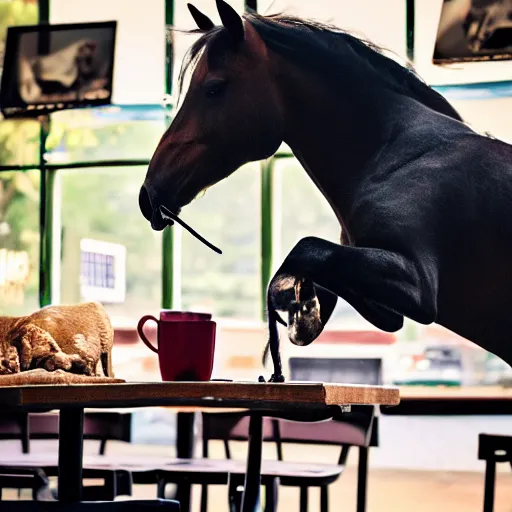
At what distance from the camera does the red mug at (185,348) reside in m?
1.34

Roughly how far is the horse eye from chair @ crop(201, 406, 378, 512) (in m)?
0.76

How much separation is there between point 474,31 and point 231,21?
4.02 m

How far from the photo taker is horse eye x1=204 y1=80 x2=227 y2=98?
222cm

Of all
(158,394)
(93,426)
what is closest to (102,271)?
(93,426)

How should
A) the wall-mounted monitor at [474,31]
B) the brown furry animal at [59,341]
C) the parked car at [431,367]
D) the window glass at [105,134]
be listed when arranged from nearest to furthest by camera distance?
the brown furry animal at [59,341] → the wall-mounted monitor at [474,31] → the parked car at [431,367] → the window glass at [105,134]

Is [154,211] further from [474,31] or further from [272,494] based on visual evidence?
[474,31]

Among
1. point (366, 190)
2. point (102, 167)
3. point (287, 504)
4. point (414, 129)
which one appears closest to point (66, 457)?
point (366, 190)

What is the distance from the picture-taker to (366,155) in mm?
2217

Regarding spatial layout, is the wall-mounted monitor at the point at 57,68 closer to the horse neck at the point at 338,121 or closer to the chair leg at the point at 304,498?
the chair leg at the point at 304,498

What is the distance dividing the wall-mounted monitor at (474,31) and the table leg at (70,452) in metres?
4.86

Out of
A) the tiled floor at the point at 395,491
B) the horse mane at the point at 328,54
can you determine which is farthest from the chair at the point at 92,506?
the tiled floor at the point at 395,491

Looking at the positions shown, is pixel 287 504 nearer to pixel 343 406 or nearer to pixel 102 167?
pixel 102 167

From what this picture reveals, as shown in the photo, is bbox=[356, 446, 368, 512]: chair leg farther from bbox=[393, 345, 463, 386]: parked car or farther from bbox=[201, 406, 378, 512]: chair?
bbox=[393, 345, 463, 386]: parked car

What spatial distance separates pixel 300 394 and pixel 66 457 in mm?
514
